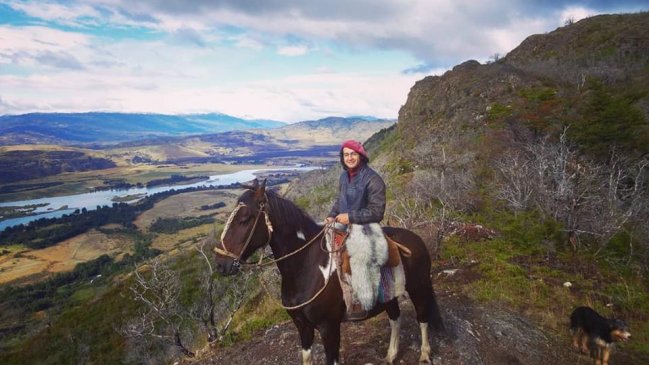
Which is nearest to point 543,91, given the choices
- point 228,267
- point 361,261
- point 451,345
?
point 451,345

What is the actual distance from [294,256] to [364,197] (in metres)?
1.43

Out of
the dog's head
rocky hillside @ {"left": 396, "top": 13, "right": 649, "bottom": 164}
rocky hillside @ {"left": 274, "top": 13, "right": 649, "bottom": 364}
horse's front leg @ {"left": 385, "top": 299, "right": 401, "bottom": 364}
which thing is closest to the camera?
horse's front leg @ {"left": 385, "top": 299, "right": 401, "bottom": 364}

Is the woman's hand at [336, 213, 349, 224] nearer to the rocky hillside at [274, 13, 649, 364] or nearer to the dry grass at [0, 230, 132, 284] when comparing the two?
the rocky hillside at [274, 13, 649, 364]

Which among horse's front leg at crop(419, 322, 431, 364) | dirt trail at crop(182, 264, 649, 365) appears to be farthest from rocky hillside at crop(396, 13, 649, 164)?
horse's front leg at crop(419, 322, 431, 364)

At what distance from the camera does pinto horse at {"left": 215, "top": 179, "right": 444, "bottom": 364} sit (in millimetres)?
5566

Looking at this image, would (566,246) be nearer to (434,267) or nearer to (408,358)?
(434,267)

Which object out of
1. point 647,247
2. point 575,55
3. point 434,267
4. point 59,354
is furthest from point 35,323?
point 575,55

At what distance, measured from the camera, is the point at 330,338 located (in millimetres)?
6090

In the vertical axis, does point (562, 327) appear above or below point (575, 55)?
below

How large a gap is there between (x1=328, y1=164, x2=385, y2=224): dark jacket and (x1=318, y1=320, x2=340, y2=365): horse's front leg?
65.4 inches

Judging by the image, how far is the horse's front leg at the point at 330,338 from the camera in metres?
6.08

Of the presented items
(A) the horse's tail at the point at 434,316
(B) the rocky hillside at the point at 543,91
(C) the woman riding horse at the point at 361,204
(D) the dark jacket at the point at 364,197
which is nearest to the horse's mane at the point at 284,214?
(C) the woman riding horse at the point at 361,204

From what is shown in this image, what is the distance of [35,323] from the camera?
8400cm

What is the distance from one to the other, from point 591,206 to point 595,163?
951 cm
